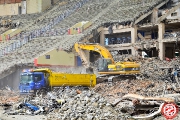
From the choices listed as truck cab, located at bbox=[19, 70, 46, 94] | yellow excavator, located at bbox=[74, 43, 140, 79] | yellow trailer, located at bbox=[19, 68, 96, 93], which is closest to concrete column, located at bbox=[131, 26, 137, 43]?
yellow excavator, located at bbox=[74, 43, 140, 79]

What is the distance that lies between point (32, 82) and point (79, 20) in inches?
1002

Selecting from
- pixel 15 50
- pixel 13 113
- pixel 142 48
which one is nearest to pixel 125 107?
pixel 13 113

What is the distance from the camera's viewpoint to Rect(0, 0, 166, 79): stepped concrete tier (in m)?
38.7

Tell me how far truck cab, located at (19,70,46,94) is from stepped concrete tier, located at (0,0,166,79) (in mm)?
12159

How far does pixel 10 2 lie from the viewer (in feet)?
202

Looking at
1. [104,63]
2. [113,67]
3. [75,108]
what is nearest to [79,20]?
[104,63]

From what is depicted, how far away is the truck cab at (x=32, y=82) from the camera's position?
2346 cm

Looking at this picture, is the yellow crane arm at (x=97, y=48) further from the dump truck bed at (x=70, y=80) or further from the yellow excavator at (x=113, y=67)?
the dump truck bed at (x=70, y=80)

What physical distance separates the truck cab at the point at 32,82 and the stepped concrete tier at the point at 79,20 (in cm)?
1216

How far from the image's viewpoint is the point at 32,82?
23.6 m

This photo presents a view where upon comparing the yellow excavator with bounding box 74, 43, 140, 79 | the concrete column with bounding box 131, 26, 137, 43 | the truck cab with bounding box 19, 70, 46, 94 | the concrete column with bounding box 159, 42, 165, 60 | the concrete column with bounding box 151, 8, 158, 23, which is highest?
the concrete column with bounding box 151, 8, 158, 23

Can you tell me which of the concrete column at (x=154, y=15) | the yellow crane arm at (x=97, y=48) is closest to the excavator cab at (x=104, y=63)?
the yellow crane arm at (x=97, y=48)

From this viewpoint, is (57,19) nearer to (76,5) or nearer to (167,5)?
(76,5)

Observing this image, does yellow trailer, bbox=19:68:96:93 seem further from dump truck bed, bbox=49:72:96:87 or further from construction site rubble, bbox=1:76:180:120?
construction site rubble, bbox=1:76:180:120
